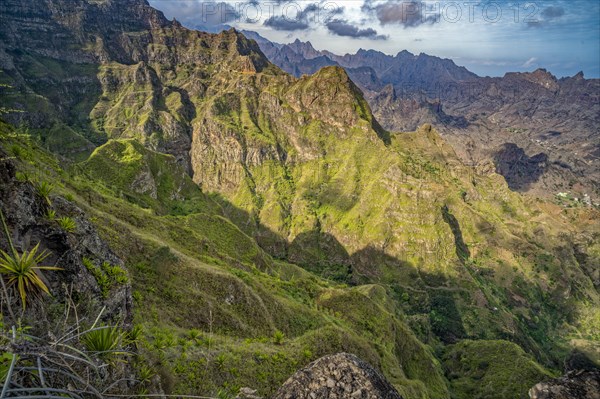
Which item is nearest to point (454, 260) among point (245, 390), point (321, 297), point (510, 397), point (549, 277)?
point (549, 277)

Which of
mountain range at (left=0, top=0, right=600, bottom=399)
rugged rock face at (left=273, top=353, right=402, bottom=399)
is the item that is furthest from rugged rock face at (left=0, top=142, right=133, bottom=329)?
rugged rock face at (left=273, top=353, right=402, bottom=399)

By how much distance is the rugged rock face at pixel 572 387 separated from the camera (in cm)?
1230

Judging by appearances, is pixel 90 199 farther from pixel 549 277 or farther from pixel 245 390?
pixel 549 277

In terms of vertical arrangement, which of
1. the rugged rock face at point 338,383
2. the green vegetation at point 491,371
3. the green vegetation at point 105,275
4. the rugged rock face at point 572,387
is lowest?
the green vegetation at point 491,371

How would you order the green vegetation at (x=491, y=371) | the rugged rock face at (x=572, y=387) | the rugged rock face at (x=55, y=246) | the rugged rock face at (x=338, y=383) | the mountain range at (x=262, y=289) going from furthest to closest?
the green vegetation at (x=491, y=371) → the rugged rock face at (x=572, y=387) → the rugged rock face at (x=338, y=383) → the mountain range at (x=262, y=289) → the rugged rock face at (x=55, y=246)

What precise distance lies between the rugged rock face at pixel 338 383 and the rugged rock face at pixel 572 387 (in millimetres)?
5950

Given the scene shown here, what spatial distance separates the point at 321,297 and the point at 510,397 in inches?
1889

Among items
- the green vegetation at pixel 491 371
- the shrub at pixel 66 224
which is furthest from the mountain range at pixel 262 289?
the green vegetation at pixel 491 371

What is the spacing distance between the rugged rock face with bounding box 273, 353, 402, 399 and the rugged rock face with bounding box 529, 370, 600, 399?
19.5 feet

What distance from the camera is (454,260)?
16412 centimetres

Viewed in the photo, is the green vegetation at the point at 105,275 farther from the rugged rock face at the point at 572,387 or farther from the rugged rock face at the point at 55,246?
the rugged rock face at the point at 572,387

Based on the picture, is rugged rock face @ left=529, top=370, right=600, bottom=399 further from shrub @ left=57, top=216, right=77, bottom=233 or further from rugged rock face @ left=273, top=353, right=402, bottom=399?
shrub @ left=57, top=216, right=77, bottom=233

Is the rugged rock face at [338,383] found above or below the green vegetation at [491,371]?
above

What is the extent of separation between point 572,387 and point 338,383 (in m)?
9.03
